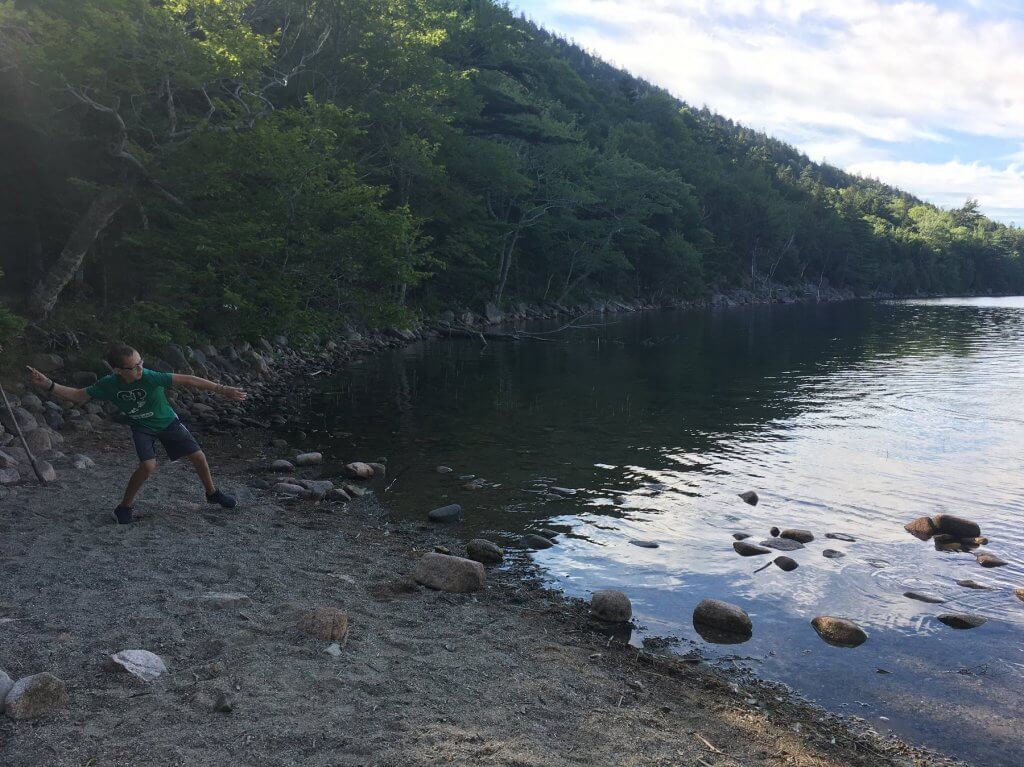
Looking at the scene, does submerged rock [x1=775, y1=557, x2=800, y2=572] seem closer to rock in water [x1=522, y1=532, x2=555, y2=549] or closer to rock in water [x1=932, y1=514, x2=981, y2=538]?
rock in water [x1=932, y1=514, x2=981, y2=538]

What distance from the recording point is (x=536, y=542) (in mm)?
10125

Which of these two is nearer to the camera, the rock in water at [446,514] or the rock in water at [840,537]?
the rock in water at [840,537]

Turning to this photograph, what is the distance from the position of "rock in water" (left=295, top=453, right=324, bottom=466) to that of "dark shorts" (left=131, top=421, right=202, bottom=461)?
432 centimetres

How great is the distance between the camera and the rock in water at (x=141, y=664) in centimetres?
521

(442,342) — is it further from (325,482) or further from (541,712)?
(541,712)

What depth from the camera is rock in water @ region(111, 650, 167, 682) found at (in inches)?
205

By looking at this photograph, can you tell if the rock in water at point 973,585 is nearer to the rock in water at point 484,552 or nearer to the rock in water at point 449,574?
the rock in water at point 484,552

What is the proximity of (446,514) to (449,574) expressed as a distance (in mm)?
2878

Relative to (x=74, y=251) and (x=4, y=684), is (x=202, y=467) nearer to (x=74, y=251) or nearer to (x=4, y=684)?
(x=4, y=684)

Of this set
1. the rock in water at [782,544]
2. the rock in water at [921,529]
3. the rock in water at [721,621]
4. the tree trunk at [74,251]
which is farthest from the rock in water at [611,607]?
the tree trunk at [74,251]

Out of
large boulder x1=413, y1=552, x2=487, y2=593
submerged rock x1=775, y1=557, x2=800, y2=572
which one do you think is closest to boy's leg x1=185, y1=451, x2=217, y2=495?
large boulder x1=413, y1=552, x2=487, y2=593

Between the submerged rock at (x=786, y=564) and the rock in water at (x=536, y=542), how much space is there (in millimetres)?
2993

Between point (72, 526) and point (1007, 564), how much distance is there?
1191cm

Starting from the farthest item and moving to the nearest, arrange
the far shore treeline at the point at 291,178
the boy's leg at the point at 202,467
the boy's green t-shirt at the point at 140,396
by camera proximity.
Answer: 1. the far shore treeline at the point at 291,178
2. the boy's leg at the point at 202,467
3. the boy's green t-shirt at the point at 140,396
